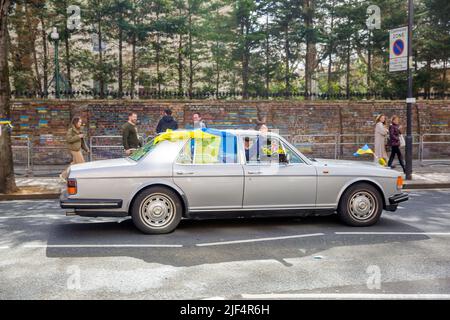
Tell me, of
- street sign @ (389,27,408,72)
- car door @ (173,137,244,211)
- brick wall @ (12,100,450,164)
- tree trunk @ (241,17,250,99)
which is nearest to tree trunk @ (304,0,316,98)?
tree trunk @ (241,17,250,99)

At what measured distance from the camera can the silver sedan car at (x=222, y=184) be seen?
23.5 ft

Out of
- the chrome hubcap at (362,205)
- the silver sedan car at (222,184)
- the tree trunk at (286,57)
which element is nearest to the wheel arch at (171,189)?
the silver sedan car at (222,184)

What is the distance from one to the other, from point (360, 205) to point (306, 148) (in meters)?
10.3

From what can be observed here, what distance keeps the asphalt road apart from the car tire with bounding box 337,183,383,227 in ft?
0.79

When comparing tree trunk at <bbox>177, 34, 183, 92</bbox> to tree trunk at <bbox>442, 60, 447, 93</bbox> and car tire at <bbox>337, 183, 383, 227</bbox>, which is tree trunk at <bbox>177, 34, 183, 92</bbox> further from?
car tire at <bbox>337, 183, 383, 227</bbox>

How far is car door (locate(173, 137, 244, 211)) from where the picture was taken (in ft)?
24.1

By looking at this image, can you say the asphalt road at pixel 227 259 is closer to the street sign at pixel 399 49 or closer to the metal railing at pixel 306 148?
the street sign at pixel 399 49

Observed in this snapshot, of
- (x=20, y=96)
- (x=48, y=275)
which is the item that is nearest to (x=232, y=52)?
(x=20, y=96)

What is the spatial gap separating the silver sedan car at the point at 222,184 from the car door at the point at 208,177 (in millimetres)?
15

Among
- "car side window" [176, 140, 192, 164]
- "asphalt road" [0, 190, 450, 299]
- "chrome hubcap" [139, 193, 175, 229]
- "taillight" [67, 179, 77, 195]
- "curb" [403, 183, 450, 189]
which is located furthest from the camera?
"curb" [403, 183, 450, 189]

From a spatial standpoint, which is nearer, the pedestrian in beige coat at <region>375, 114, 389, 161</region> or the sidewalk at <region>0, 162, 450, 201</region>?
the sidewalk at <region>0, 162, 450, 201</region>

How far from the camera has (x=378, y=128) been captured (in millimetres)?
14523

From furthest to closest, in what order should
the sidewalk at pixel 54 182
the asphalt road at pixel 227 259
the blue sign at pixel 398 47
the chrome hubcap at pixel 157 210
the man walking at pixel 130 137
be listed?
1. the blue sign at pixel 398 47
2. the man walking at pixel 130 137
3. the sidewalk at pixel 54 182
4. the chrome hubcap at pixel 157 210
5. the asphalt road at pixel 227 259
